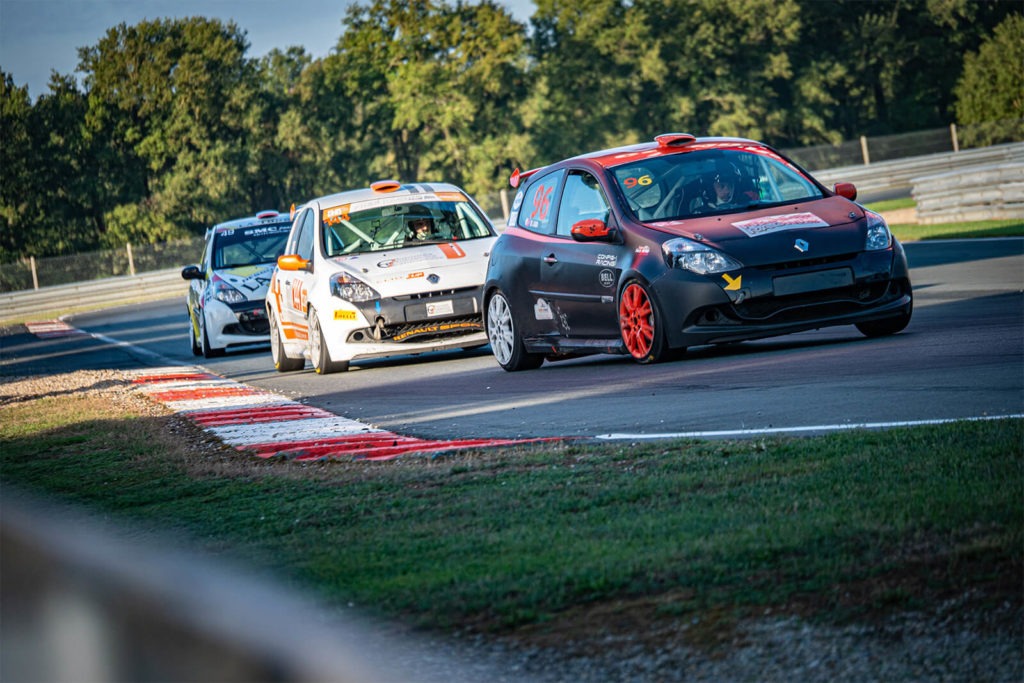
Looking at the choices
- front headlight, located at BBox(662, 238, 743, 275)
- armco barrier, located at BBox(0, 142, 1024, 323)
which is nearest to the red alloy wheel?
front headlight, located at BBox(662, 238, 743, 275)

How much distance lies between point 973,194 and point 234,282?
46.0 ft

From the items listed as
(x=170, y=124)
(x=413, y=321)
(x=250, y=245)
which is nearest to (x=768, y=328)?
(x=413, y=321)

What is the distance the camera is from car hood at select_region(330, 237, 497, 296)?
1326 centimetres

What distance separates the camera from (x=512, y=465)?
6176 mm

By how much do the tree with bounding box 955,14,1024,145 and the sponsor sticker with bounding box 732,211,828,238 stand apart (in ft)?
198

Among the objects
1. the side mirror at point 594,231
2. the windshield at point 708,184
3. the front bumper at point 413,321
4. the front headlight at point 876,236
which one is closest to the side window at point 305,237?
the front bumper at point 413,321

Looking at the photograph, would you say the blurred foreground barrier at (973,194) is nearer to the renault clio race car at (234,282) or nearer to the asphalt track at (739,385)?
the asphalt track at (739,385)

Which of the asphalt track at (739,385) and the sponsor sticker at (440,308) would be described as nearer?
the asphalt track at (739,385)

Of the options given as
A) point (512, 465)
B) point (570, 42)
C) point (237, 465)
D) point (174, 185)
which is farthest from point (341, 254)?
point (570, 42)

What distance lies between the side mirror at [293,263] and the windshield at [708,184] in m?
4.40

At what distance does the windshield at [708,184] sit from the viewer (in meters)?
10.5

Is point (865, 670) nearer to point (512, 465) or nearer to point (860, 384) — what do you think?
point (512, 465)

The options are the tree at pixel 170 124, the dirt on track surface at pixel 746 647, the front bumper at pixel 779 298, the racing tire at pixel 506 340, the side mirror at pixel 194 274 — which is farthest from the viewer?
the tree at pixel 170 124

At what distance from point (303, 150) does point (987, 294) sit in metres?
64.0
